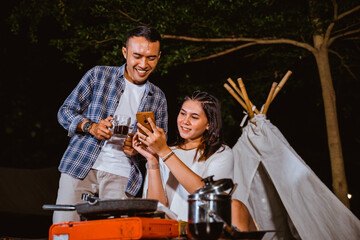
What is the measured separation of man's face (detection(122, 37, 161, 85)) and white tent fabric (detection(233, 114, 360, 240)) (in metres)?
1.60

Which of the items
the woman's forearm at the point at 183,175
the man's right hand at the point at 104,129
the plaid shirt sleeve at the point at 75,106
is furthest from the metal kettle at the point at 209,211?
the plaid shirt sleeve at the point at 75,106

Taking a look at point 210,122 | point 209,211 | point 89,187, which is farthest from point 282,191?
point 209,211

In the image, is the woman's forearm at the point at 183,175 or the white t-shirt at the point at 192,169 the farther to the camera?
the white t-shirt at the point at 192,169

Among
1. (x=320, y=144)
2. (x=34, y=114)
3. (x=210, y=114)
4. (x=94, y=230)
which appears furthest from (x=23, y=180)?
(x=320, y=144)

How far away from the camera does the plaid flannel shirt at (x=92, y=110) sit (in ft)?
8.84

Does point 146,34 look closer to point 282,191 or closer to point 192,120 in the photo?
point 192,120

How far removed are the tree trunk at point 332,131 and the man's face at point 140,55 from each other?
2.64m

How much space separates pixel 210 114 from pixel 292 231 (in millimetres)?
1892

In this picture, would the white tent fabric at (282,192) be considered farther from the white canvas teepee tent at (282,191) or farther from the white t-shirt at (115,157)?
the white t-shirt at (115,157)

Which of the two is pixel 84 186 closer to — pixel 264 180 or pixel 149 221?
pixel 149 221

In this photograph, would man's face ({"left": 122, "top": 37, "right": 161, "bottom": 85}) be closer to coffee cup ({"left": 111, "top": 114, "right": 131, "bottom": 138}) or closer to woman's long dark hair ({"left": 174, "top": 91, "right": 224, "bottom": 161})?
woman's long dark hair ({"left": 174, "top": 91, "right": 224, "bottom": 161})

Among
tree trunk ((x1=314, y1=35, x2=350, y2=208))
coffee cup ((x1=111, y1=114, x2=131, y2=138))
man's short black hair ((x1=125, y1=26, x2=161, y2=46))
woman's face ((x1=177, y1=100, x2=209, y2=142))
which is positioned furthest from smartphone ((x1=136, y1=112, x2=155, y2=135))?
tree trunk ((x1=314, y1=35, x2=350, y2=208))

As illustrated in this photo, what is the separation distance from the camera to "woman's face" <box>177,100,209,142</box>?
2.80 metres

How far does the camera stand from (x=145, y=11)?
15.8ft
